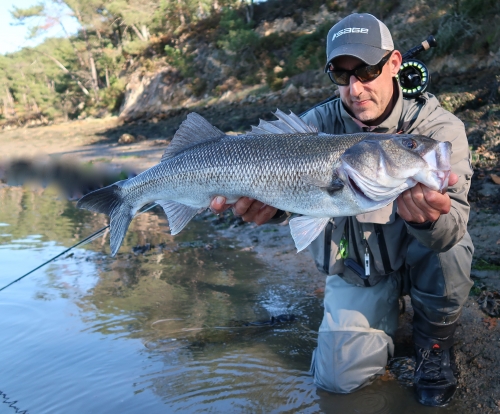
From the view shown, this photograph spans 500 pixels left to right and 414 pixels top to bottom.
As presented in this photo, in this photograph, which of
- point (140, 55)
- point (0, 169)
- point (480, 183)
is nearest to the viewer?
point (480, 183)

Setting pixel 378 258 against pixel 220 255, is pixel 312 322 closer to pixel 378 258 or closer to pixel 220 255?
pixel 378 258

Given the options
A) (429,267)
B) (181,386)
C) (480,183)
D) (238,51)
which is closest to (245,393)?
(181,386)

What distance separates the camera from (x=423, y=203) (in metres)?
2.59

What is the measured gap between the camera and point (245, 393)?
3.59m

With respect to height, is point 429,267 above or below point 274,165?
below

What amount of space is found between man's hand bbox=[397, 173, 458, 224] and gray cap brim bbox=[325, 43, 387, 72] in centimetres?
109

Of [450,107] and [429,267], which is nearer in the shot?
[429,267]

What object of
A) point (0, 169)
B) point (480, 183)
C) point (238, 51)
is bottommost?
point (0, 169)

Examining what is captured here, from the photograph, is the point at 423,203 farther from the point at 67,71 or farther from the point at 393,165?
the point at 67,71

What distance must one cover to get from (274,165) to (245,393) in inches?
67.8

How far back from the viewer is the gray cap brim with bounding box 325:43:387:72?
3.28 m

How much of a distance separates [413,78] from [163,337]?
10.0ft

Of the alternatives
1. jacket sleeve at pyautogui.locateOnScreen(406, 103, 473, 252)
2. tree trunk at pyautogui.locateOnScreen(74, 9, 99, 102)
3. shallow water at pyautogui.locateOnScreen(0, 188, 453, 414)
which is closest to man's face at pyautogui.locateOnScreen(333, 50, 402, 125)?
jacket sleeve at pyautogui.locateOnScreen(406, 103, 473, 252)

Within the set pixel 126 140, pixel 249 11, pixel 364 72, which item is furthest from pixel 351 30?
pixel 249 11
